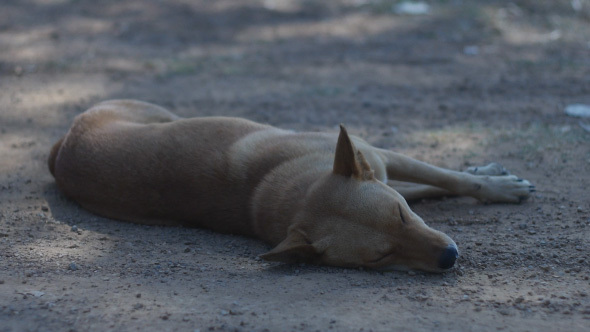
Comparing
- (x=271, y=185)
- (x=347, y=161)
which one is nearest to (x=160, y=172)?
(x=271, y=185)

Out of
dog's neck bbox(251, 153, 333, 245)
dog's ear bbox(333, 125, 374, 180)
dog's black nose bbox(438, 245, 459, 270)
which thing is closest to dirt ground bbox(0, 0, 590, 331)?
dog's black nose bbox(438, 245, 459, 270)

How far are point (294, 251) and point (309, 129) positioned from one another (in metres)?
3.09

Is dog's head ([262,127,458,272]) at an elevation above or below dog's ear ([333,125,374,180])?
below

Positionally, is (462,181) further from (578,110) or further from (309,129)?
(578,110)

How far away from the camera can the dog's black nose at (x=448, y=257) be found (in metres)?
4.03

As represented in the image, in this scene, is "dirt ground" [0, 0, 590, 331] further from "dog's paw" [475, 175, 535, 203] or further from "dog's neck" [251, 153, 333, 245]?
"dog's neck" [251, 153, 333, 245]

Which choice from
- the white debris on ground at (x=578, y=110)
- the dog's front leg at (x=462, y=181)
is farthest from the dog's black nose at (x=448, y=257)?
the white debris on ground at (x=578, y=110)

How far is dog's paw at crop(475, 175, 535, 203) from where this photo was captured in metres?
5.23

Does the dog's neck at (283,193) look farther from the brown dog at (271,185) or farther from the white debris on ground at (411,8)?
the white debris on ground at (411,8)

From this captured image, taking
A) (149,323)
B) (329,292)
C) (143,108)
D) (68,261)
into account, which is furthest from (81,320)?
(143,108)

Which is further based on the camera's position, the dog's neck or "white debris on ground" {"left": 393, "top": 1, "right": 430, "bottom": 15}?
"white debris on ground" {"left": 393, "top": 1, "right": 430, "bottom": 15}

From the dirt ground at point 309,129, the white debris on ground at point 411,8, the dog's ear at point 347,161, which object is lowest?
the dirt ground at point 309,129

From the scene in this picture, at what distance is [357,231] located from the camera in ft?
13.5

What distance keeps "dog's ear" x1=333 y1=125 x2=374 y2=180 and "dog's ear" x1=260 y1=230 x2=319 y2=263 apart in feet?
1.59
